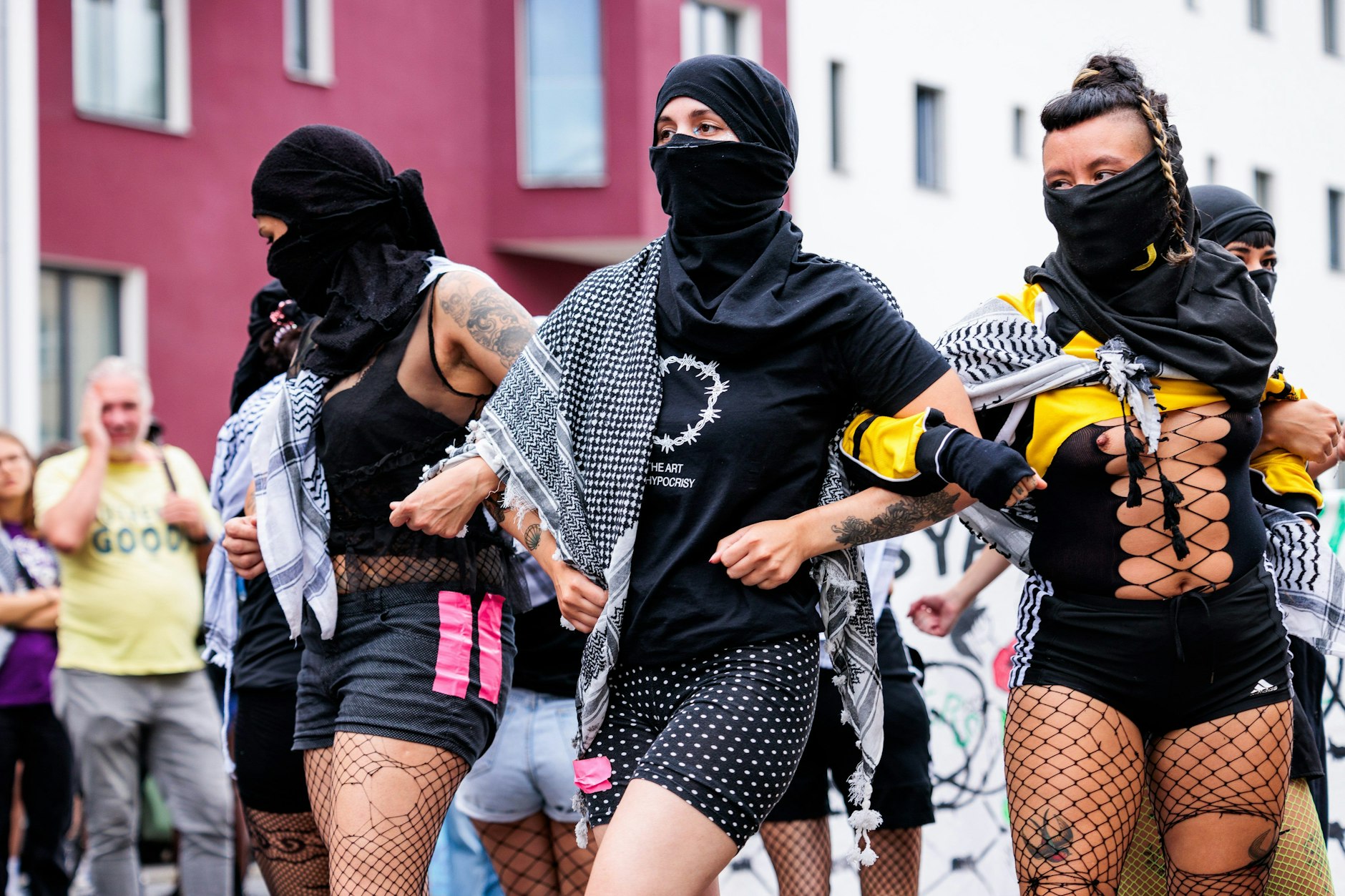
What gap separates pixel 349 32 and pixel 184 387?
433 cm

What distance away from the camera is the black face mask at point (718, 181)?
12.2 ft

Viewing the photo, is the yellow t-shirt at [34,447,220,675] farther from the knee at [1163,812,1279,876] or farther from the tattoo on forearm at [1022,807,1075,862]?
the knee at [1163,812,1279,876]

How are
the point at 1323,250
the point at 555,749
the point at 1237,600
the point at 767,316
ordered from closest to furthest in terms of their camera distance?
the point at 767,316
the point at 1237,600
the point at 555,749
the point at 1323,250

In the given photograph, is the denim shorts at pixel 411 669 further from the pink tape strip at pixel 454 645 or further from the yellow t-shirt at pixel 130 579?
the yellow t-shirt at pixel 130 579

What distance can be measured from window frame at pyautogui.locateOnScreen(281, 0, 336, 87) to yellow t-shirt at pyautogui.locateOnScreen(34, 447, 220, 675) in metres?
10.1

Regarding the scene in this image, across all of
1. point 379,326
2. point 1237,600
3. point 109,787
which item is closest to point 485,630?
point 379,326

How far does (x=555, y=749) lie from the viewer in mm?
5215

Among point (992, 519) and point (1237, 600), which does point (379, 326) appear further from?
point (1237, 600)

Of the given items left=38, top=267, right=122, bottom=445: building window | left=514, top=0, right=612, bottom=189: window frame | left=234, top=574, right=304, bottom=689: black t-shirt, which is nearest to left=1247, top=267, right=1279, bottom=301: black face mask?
left=234, top=574, right=304, bottom=689: black t-shirt

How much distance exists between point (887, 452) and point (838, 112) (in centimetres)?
2248

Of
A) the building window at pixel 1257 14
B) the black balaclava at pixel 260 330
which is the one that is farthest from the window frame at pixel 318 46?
the building window at pixel 1257 14

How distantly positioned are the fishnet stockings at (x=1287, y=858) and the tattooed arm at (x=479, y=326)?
6.46 ft

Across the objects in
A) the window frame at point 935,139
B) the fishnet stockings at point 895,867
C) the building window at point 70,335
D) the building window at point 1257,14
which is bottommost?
the fishnet stockings at point 895,867

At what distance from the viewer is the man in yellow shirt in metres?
7.51
